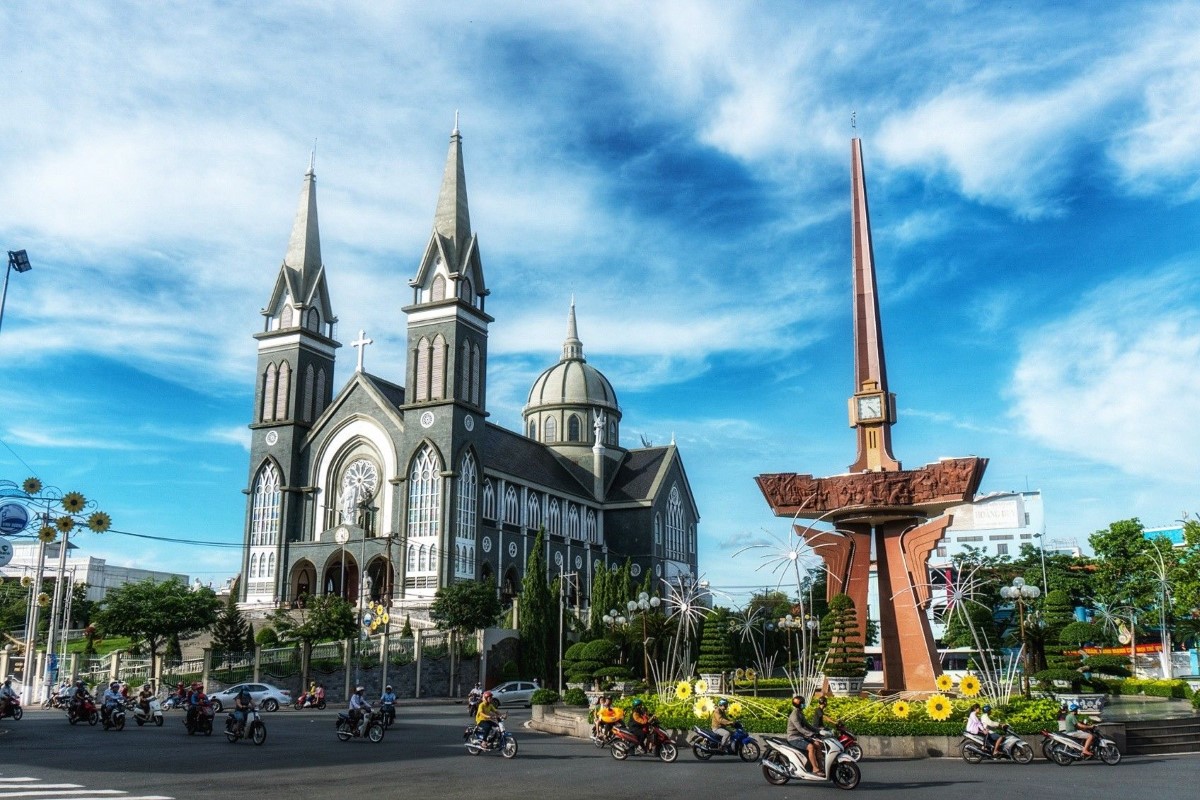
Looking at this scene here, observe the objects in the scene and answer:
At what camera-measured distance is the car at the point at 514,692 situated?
40.5 metres

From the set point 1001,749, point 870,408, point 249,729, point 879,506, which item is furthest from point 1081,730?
point 249,729

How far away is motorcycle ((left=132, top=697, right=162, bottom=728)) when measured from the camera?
87.7ft

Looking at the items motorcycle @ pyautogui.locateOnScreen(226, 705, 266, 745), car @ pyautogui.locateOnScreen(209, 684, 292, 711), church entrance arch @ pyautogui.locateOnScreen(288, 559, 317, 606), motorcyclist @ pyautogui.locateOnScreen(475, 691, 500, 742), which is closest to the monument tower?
motorcyclist @ pyautogui.locateOnScreen(475, 691, 500, 742)

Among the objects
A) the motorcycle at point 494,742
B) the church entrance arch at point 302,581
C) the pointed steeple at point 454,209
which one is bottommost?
the motorcycle at point 494,742

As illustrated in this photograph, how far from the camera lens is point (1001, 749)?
17.8 meters

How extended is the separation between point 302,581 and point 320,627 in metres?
19.7

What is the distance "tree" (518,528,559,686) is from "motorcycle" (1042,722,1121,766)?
29.0 meters

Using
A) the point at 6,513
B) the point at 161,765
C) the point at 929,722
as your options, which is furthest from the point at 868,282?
the point at 6,513

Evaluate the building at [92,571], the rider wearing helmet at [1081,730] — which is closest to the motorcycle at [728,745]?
the rider wearing helmet at [1081,730]

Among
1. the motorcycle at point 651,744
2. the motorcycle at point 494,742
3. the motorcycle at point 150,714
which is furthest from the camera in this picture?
the motorcycle at point 150,714

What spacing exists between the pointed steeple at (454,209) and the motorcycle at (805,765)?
43.4 metres

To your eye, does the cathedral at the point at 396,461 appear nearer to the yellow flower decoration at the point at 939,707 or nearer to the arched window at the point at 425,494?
the arched window at the point at 425,494

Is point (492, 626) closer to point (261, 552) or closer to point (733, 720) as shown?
point (261, 552)

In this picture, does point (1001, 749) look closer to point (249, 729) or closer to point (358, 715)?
point (358, 715)
